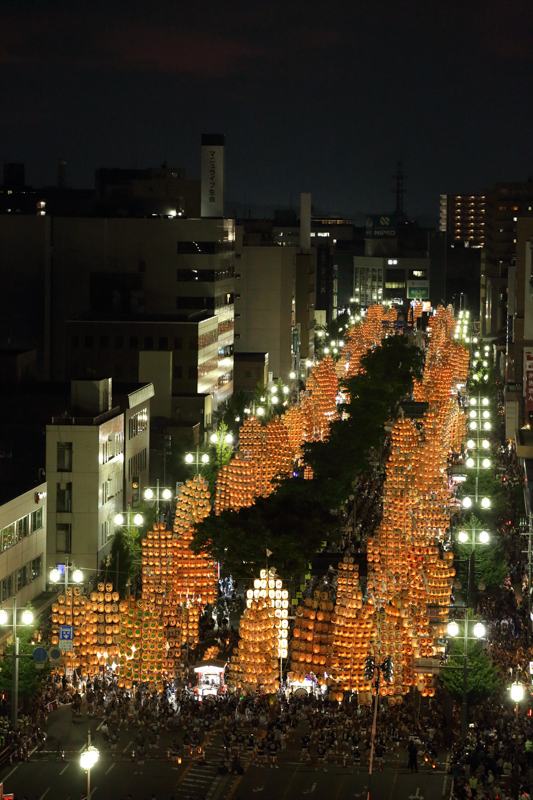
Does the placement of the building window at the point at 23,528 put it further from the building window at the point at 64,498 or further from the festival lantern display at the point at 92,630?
the festival lantern display at the point at 92,630

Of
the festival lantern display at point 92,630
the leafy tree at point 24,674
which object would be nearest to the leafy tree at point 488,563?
the festival lantern display at point 92,630

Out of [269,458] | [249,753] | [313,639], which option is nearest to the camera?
[249,753]

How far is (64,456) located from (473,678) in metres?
32.2

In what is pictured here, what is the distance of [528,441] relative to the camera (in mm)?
93000

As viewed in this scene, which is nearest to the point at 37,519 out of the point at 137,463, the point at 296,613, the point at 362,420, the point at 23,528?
the point at 23,528

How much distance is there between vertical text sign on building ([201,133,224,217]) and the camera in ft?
506

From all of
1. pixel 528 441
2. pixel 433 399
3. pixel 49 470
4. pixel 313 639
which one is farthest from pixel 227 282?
pixel 313 639

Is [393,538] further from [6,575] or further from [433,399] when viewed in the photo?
[433,399]

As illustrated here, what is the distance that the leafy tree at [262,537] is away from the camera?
66.4 metres

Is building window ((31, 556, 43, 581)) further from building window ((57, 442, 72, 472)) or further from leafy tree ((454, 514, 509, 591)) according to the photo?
leafy tree ((454, 514, 509, 591))

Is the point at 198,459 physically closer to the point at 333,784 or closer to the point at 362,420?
the point at 362,420

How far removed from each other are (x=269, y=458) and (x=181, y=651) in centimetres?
2775

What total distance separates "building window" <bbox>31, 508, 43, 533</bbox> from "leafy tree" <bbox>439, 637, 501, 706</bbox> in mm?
24215

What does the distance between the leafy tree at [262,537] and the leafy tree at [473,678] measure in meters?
15.1
